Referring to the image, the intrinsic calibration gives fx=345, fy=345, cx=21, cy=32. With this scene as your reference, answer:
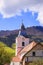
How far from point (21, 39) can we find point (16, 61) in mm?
7789

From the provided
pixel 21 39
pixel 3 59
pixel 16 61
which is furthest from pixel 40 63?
pixel 3 59

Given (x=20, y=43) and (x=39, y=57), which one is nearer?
(x=39, y=57)

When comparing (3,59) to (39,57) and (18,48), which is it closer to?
(18,48)

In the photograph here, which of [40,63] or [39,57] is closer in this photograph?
[40,63]

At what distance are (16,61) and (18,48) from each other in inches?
286

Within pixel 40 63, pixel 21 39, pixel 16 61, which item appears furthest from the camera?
pixel 21 39

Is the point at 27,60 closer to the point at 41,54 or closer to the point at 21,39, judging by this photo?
the point at 41,54

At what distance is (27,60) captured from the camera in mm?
60750

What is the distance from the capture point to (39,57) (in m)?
61.4

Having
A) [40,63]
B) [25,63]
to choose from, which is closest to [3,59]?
[25,63]

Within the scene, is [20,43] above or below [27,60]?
above

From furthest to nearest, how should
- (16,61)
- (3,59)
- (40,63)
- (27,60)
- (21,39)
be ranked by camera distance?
(3,59) < (21,39) < (16,61) < (27,60) < (40,63)

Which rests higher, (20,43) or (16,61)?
(20,43)

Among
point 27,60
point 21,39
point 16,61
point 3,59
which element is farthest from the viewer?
point 3,59
